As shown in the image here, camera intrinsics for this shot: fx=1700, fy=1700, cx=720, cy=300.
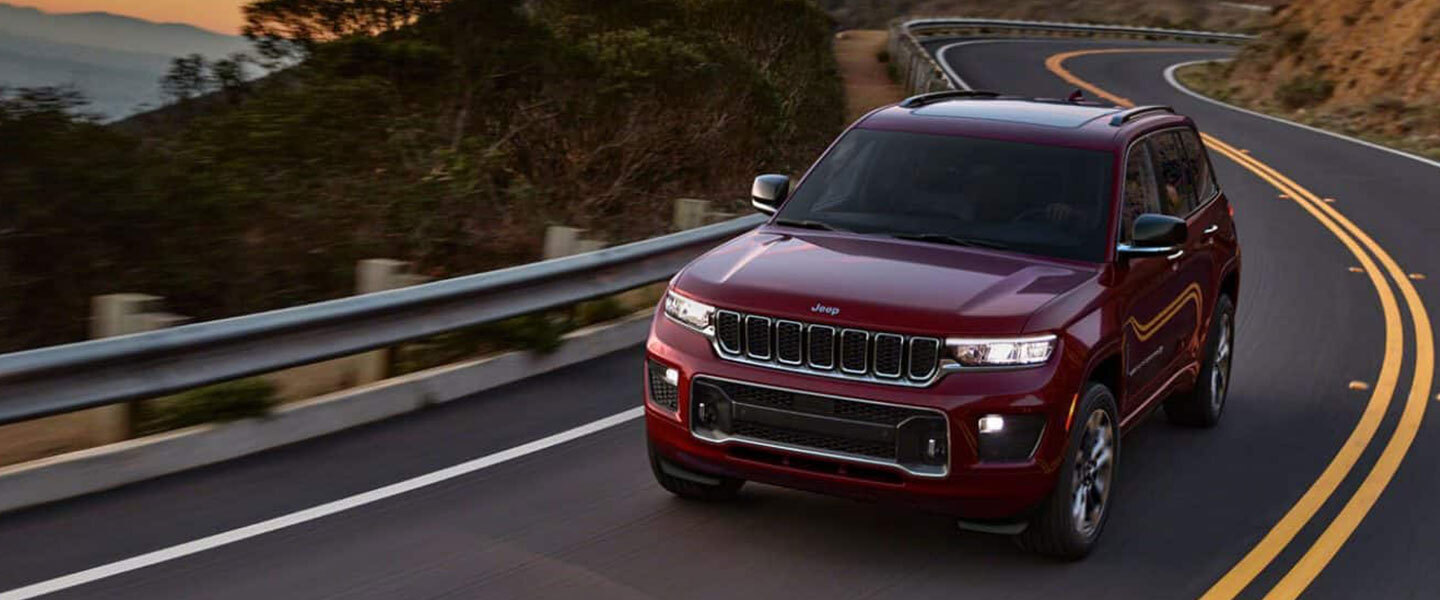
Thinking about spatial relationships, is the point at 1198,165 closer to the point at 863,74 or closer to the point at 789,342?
the point at 789,342

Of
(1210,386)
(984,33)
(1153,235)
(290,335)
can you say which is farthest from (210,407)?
(984,33)

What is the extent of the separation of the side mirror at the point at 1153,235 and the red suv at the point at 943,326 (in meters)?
0.01

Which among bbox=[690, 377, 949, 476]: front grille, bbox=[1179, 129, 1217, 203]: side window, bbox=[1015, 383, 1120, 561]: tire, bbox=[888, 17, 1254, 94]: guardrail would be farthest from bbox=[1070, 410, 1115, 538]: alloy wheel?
bbox=[888, 17, 1254, 94]: guardrail

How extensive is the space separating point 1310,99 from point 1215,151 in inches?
499

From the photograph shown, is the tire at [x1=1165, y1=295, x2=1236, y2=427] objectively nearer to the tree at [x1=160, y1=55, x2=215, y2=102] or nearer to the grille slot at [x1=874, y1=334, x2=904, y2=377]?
the grille slot at [x1=874, y1=334, x2=904, y2=377]

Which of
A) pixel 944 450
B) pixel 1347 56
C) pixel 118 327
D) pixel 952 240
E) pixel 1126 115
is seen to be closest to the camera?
pixel 944 450

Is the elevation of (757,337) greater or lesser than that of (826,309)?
lesser

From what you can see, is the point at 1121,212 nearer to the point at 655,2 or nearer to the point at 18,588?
the point at 18,588

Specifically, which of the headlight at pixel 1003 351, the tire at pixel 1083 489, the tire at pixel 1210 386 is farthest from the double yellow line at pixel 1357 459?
the headlight at pixel 1003 351

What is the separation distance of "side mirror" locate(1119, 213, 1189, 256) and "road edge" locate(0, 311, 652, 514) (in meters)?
3.80

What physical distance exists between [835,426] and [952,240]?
4.40 ft

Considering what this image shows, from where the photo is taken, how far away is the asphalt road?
21.3 feet

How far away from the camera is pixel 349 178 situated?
12.9 m

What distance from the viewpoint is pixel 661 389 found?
6980mm
